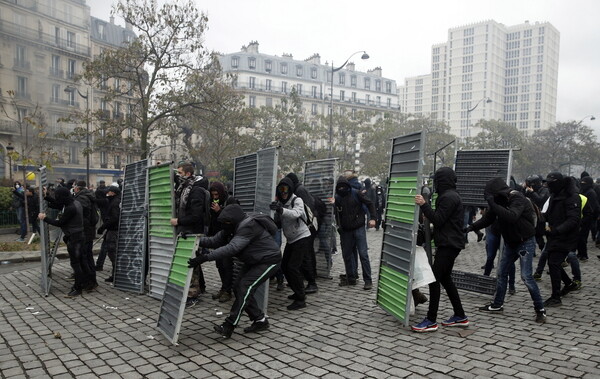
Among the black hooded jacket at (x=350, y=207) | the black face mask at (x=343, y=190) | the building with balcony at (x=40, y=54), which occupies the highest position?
the building with balcony at (x=40, y=54)

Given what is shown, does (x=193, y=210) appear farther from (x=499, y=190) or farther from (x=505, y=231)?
(x=505, y=231)

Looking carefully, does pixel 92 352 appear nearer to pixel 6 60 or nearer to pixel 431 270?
pixel 431 270

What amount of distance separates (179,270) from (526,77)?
151m

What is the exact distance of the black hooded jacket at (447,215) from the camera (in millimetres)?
5305

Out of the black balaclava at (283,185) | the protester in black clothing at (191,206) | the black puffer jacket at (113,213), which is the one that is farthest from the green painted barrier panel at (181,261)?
the black puffer jacket at (113,213)

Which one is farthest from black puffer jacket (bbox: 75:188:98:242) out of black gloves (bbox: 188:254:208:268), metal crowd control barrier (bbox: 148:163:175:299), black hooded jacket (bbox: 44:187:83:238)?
black gloves (bbox: 188:254:208:268)

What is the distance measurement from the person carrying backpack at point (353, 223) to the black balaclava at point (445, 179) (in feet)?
7.29

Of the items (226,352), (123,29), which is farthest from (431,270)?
(123,29)

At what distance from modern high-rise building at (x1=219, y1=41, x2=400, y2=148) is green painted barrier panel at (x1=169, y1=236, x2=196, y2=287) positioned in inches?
2224

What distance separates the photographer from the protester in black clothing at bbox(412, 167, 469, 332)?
5.32m

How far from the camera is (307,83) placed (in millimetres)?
74000

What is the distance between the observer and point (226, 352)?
4.82 metres

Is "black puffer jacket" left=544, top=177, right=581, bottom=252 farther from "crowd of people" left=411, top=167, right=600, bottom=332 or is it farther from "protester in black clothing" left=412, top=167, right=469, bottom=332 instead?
"protester in black clothing" left=412, top=167, right=469, bottom=332

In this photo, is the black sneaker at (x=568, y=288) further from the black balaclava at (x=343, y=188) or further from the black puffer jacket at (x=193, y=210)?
the black puffer jacket at (x=193, y=210)
